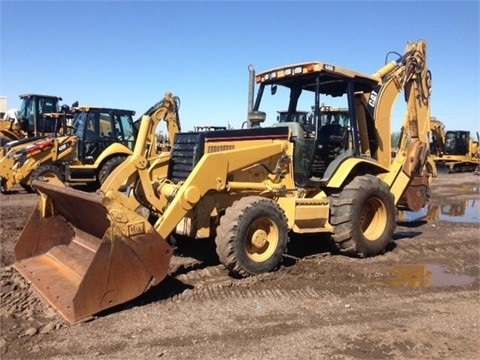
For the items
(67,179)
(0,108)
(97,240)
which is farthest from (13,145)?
(0,108)

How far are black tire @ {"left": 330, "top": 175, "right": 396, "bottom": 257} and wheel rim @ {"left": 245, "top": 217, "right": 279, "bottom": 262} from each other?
3.96 ft

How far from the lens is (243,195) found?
586 centimetres

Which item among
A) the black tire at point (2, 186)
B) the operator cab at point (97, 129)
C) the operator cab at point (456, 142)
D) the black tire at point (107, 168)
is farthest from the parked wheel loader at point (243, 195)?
the operator cab at point (456, 142)

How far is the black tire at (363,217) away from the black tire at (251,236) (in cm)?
108

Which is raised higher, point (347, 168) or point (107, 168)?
point (347, 168)

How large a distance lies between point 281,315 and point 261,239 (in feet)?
4.18

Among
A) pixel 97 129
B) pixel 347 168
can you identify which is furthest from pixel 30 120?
pixel 347 168

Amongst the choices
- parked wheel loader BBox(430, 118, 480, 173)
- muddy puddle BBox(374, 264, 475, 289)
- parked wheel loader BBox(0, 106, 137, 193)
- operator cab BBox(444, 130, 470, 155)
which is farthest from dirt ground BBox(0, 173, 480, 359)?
operator cab BBox(444, 130, 470, 155)

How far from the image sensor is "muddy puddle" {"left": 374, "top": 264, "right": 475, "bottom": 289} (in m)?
5.57

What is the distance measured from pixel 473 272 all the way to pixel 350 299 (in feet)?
7.53

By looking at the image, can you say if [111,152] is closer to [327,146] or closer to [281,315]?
[327,146]

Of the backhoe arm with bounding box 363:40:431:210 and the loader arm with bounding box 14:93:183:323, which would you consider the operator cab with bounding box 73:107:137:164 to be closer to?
the loader arm with bounding box 14:93:183:323

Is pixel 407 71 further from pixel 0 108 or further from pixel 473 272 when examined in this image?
pixel 0 108

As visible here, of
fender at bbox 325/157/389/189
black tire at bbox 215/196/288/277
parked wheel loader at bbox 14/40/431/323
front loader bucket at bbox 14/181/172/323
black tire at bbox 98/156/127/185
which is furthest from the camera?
black tire at bbox 98/156/127/185
